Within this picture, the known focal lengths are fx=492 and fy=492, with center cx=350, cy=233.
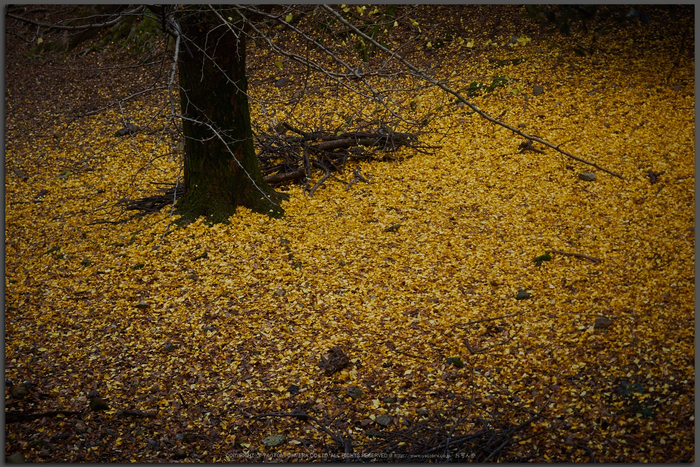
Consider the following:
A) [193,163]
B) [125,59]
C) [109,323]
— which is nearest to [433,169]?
[193,163]

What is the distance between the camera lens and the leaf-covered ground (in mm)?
2863

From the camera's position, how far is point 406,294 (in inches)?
158

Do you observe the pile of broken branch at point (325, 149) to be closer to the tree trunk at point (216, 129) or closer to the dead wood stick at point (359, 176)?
the dead wood stick at point (359, 176)

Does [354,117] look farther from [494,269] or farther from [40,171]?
[40,171]

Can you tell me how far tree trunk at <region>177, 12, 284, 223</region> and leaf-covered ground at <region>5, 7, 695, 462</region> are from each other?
239 mm

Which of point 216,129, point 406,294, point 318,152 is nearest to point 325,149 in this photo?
point 318,152

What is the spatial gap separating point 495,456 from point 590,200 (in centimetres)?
308

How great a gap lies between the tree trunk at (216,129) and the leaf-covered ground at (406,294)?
24 cm

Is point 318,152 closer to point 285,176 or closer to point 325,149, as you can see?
point 325,149

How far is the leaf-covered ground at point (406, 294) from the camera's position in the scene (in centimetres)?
286

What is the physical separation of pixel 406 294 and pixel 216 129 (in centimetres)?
239

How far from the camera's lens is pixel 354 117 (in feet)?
23.2

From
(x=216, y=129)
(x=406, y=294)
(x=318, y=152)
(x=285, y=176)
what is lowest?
(x=406, y=294)

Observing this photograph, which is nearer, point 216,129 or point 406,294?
point 406,294
